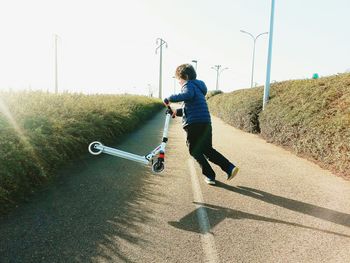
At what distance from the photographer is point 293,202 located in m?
5.39

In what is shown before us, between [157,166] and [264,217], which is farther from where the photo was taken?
[157,166]

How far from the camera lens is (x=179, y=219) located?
455 centimetres

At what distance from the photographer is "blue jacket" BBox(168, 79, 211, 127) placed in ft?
19.5

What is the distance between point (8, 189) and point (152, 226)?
2153 millimetres

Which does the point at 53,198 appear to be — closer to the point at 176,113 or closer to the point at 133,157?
the point at 133,157

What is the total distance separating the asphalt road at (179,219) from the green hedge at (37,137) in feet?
0.99

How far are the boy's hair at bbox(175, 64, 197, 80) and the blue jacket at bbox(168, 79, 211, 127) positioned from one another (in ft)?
0.30

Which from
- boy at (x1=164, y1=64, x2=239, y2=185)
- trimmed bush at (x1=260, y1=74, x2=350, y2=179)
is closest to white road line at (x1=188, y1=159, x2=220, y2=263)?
boy at (x1=164, y1=64, x2=239, y2=185)

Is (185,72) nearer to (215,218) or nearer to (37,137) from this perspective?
(215,218)

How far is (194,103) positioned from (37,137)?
283 cm

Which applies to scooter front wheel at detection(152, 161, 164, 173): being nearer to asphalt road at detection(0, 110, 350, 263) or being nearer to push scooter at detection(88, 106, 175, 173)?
push scooter at detection(88, 106, 175, 173)

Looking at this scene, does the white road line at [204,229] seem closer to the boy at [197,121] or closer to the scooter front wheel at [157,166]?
the boy at [197,121]

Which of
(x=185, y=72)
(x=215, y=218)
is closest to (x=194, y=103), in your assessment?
(x=185, y=72)

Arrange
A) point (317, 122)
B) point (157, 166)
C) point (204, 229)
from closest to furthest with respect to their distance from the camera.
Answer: point (204, 229) < point (157, 166) < point (317, 122)
